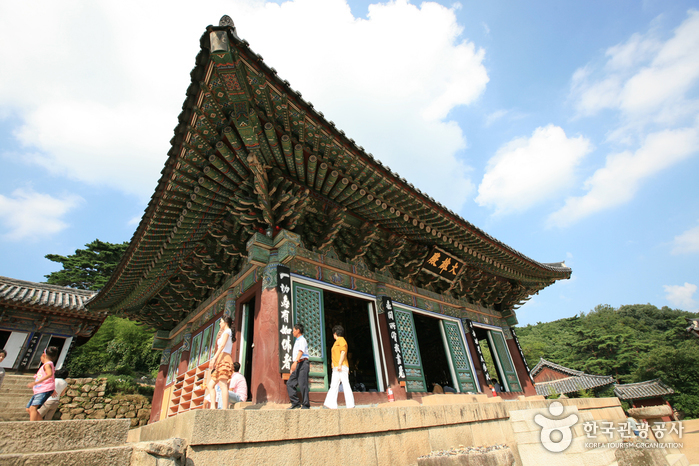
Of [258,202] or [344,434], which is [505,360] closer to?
[344,434]

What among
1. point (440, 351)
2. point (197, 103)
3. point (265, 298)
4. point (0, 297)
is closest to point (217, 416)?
point (265, 298)

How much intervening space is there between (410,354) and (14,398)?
12.8 metres

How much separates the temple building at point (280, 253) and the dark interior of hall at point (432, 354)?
2648 millimetres

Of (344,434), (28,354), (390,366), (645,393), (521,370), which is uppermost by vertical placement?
(28,354)

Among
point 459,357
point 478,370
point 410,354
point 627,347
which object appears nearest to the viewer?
point 410,354

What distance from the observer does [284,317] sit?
6.32m

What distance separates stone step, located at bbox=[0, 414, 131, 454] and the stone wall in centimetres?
1138

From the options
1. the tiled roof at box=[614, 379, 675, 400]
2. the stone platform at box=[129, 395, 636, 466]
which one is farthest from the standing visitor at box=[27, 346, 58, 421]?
the tiled roof at box=[614, 379, 675, 400]

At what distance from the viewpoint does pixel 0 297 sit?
13516mm

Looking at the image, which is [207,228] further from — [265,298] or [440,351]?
[440,351]

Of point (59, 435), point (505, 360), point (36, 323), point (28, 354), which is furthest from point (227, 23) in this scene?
point (36, 323)

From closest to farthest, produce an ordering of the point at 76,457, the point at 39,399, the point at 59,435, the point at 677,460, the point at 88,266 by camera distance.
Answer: the point at 76,457, the point at 59,435, the point at 39,399, the point at 677,460, the point at 88,266

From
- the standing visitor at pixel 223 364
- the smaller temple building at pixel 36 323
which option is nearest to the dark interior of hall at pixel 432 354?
the standing visitor at pixel 223 364

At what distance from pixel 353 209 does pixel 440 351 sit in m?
9.70
